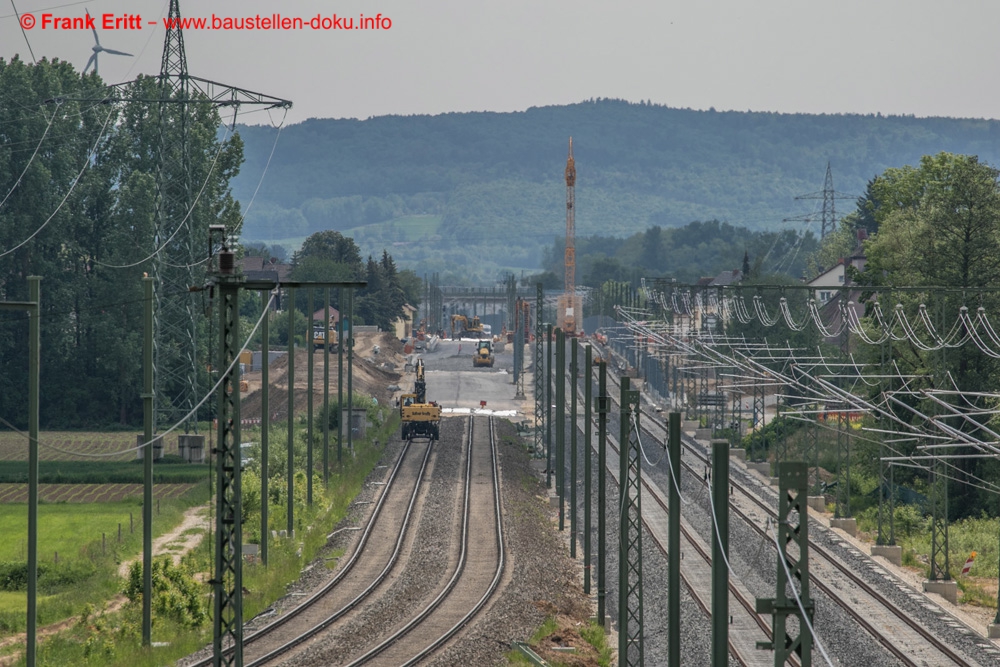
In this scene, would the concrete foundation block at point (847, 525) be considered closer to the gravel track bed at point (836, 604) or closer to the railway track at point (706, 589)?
the gravel track bed at point (836, 604)

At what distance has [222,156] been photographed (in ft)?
277

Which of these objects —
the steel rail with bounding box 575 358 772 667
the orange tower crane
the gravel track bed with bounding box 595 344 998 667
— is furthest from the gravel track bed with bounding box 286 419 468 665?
the orange tower crane

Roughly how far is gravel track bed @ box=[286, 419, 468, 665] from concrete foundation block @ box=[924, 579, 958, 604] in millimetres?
13592

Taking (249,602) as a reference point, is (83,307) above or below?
above

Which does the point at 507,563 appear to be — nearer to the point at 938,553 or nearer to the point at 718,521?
the point at 938,553

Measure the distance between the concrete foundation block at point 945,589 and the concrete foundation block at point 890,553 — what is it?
4192mm

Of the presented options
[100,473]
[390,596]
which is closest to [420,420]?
[100,473]

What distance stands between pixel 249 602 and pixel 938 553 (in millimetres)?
22123

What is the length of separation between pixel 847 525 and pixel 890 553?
4970 mm

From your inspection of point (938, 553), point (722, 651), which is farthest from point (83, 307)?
point (722, 651)

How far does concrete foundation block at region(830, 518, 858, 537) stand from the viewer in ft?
147

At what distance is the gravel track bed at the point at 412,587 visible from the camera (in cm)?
2778

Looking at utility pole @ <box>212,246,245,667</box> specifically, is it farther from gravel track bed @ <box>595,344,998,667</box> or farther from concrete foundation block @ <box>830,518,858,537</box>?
concrete foundation block @ <box>830,518,858,537</box>

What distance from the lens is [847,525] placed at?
1770 inches
